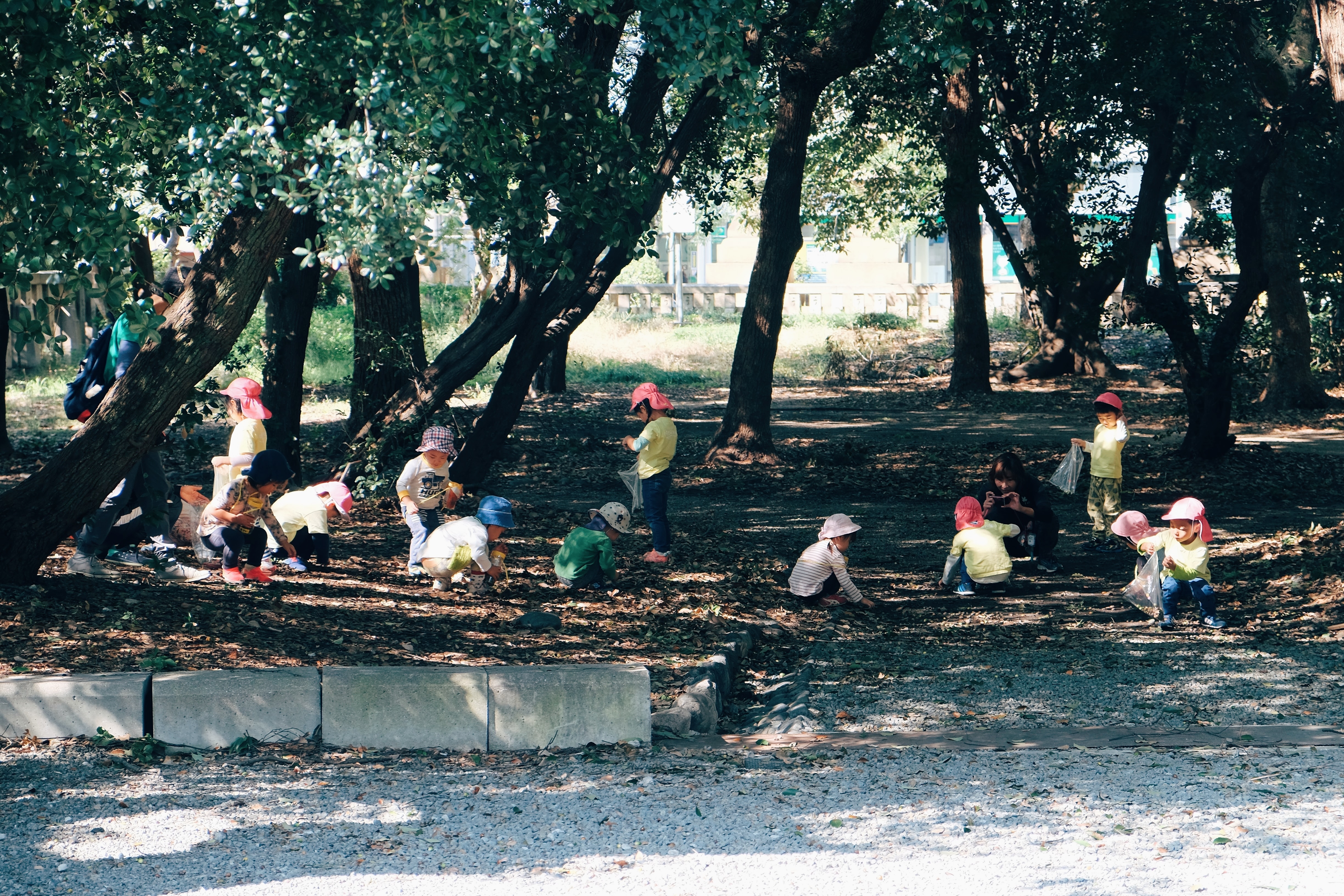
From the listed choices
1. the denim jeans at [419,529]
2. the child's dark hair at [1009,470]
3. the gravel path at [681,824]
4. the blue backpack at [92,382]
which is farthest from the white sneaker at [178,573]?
the child's dark hair at [1009,470]

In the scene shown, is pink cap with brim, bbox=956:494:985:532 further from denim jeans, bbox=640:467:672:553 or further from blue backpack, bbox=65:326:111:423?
blue backpack, bbox=65:326:111:423

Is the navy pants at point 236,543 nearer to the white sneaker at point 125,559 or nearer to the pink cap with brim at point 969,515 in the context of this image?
the white sneaker at point 125,559

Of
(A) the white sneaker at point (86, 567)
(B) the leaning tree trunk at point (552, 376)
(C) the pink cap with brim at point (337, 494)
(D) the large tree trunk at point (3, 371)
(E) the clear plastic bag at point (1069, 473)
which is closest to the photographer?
(A) the white sneaker at point (86, 567)

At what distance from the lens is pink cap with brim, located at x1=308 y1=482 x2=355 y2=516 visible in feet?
27.6

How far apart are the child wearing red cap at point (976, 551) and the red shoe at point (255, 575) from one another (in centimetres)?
466

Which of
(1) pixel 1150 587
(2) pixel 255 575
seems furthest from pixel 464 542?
(1) pixel 1150 587

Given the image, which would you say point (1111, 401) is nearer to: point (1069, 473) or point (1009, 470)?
point (1069, 473)

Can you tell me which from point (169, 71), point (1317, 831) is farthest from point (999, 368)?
point (1317, 831)

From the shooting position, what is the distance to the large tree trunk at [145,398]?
6883 mm

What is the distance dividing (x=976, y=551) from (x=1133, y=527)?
1.11 meters

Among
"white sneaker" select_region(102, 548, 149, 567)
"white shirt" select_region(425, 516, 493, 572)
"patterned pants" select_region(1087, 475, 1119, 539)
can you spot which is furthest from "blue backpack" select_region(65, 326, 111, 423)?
"patterned pants" select_region(1087, 475, 1119, 539)

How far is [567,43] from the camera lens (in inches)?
459

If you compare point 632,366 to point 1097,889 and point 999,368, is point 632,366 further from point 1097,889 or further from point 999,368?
point 1097,889

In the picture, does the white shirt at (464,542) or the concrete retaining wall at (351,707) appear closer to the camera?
the concrete retaining wall at (351,707)
